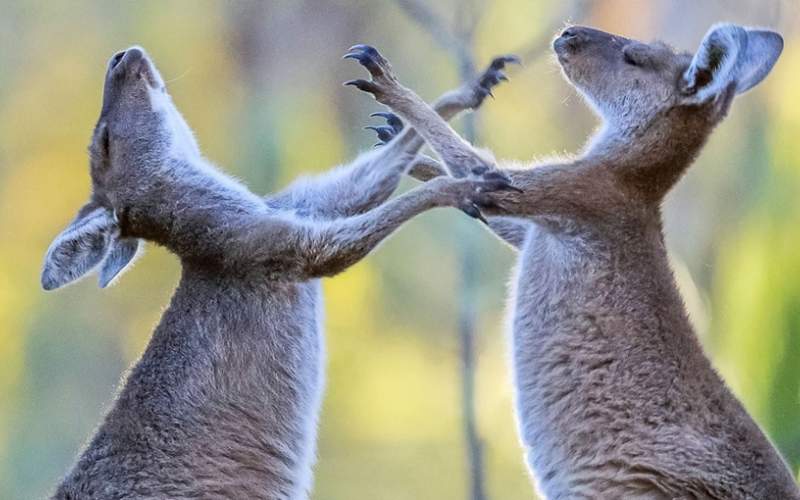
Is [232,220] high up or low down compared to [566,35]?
down

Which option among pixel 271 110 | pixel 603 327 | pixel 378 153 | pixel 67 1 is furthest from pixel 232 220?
pixel 67 1

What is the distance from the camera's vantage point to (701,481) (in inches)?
92.8

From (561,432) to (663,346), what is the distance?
0.29 meters

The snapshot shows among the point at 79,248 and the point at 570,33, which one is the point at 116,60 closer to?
the point at 79,248

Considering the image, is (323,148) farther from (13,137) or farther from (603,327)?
Result: (603,327)

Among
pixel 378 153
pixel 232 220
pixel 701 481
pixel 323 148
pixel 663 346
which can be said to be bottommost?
pixel 701 481

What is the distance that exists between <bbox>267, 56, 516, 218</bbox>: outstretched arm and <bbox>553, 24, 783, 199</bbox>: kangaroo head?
26cm

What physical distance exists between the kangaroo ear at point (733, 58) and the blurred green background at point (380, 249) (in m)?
1.09

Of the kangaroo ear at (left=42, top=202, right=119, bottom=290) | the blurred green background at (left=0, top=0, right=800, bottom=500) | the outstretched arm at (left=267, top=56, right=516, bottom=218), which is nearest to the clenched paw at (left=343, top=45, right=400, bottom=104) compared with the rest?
the outstretched arm at (left=267, top=56, right=516, bottom=218)

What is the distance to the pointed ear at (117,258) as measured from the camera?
103 inches

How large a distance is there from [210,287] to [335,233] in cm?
38

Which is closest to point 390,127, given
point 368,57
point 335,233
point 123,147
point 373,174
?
point 373,174

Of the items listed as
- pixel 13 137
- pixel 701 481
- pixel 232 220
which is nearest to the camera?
pixel 701 481

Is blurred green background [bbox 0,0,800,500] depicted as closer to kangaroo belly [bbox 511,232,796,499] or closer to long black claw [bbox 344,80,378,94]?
kangaroo belly [bbox 511,232,796,499]
